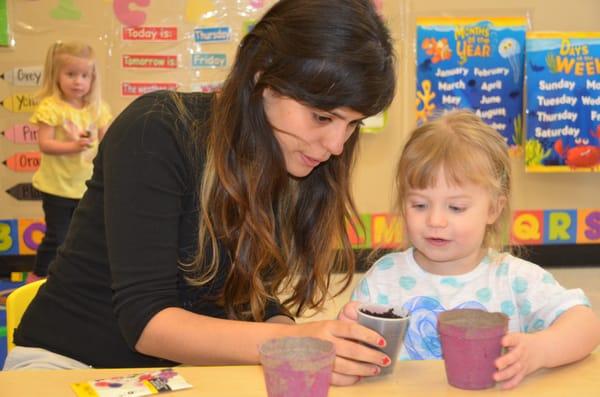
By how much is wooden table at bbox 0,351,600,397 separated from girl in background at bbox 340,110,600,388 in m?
0.28

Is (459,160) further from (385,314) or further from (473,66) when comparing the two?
(473,66)

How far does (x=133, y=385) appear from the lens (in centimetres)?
118

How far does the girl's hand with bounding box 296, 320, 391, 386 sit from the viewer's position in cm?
116

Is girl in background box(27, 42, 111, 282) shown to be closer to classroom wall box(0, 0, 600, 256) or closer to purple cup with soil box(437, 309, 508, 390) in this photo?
classroom wall box(0, 0, 600, 256)

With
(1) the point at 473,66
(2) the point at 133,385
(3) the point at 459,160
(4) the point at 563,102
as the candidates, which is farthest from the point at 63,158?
(2) the point at 133,385

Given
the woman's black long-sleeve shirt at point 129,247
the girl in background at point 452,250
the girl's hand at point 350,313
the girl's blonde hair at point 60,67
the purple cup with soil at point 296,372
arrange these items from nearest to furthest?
the purple cup with soil at point 296,372, the girl's hand at point 350,313, the woman's black long-sleeve shirt at point 129,247, the girl in background at point 452,250, the girl's blonde hair at point 60,67

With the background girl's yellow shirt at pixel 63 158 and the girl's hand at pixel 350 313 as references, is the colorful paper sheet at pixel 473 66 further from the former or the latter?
the girl's hand at pixel 350 313

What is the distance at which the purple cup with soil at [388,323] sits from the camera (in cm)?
115

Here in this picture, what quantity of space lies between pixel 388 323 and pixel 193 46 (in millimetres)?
3647

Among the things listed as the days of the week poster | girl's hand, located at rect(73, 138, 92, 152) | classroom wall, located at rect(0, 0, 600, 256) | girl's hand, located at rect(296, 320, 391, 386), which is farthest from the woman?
the days of the week poster

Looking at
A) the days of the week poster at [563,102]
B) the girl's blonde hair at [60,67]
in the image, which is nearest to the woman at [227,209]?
the girl's blonde hair at [60,67]

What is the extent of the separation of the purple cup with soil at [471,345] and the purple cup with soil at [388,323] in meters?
0.07

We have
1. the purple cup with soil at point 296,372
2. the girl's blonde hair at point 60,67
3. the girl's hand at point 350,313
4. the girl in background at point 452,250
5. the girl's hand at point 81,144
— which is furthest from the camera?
the girl's blonde hair at point 60,67

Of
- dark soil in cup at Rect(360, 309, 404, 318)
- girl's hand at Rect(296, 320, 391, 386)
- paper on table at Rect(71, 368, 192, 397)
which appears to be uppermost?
dark soil in cup at Rect(360, 309, 404, 318)
